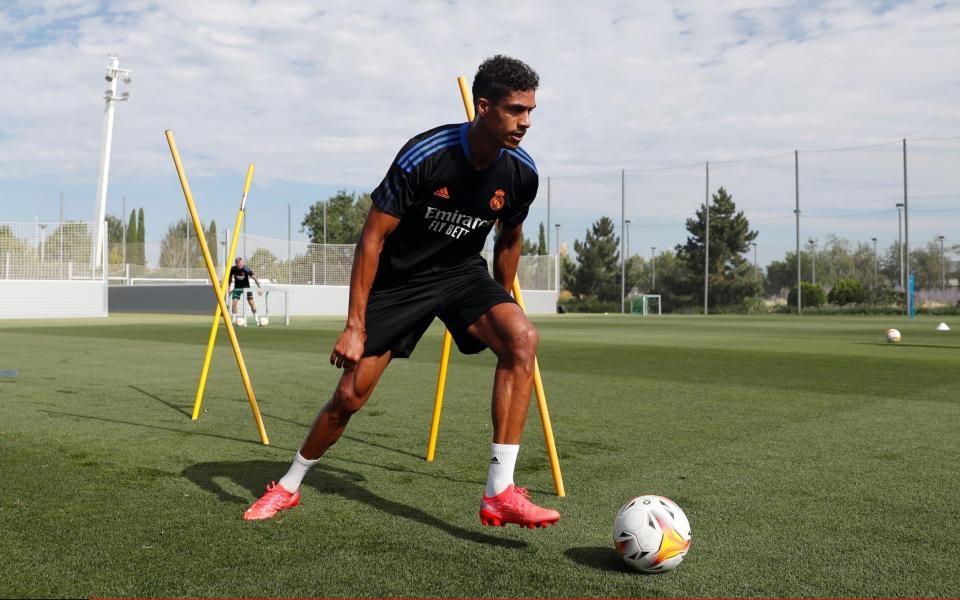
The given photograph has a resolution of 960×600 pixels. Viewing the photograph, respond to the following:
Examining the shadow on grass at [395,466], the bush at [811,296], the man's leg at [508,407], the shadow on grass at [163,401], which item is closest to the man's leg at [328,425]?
the man's leg at [508,407]

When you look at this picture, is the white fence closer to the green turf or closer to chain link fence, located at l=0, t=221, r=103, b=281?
chain link fence, located at l=0, t=221, r=103, b=281

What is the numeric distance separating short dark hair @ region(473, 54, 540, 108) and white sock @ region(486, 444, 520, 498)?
58.9 inches

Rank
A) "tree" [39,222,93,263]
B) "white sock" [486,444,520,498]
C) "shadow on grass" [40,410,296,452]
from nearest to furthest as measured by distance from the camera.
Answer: "white sock" [486,444,520,498]
"shadow on grass" [40,410,296,452]
"tree" [39,222,93,263]

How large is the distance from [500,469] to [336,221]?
61260mm

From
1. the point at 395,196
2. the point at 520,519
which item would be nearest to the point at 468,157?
the point at 395,196

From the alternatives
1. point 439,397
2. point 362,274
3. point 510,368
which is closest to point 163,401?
point 439,397

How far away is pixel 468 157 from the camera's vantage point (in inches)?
146

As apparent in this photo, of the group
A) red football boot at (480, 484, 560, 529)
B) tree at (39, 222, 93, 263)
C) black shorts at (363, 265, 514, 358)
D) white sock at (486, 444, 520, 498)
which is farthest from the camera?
tree at (39, 222, 93, 263)

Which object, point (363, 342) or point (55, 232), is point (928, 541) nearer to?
point (363, 342)

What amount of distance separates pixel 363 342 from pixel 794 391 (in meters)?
6.22

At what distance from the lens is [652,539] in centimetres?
296

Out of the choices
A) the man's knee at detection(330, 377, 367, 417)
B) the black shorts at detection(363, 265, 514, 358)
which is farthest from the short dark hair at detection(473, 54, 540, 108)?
the man's knee at detection(330, 377, 367, 417)

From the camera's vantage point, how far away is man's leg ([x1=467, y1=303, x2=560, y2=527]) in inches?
134

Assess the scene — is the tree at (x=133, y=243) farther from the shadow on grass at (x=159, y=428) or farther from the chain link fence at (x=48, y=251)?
the shadow on grass at (x=159, y=428)
